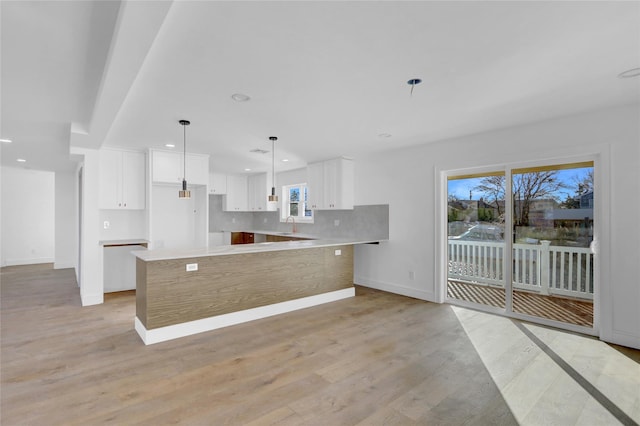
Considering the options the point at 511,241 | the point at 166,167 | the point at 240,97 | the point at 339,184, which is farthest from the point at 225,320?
the point at 511,241

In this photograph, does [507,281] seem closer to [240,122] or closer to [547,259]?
[547,259]

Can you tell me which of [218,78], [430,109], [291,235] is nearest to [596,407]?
[430,109]

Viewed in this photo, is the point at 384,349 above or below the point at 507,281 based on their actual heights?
below

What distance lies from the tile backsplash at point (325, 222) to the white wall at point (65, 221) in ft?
11.3

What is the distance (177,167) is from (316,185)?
252cm

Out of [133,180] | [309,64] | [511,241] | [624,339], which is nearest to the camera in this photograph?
[309,64]

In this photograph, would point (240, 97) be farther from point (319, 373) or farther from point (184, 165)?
point (184, 165)

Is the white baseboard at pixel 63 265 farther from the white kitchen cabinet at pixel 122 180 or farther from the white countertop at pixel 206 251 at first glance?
the white countertop at pixel 206 251

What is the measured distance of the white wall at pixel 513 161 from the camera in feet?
10.4

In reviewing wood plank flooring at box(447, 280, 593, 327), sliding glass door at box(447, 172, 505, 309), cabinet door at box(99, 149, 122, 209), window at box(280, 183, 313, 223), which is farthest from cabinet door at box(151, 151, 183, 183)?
wood plank flooring at box(447, 280, 593, 327)

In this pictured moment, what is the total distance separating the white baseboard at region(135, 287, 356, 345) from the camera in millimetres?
3331

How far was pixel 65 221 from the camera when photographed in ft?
25.5

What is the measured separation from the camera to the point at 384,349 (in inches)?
122

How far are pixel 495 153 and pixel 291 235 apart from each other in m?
4.27
